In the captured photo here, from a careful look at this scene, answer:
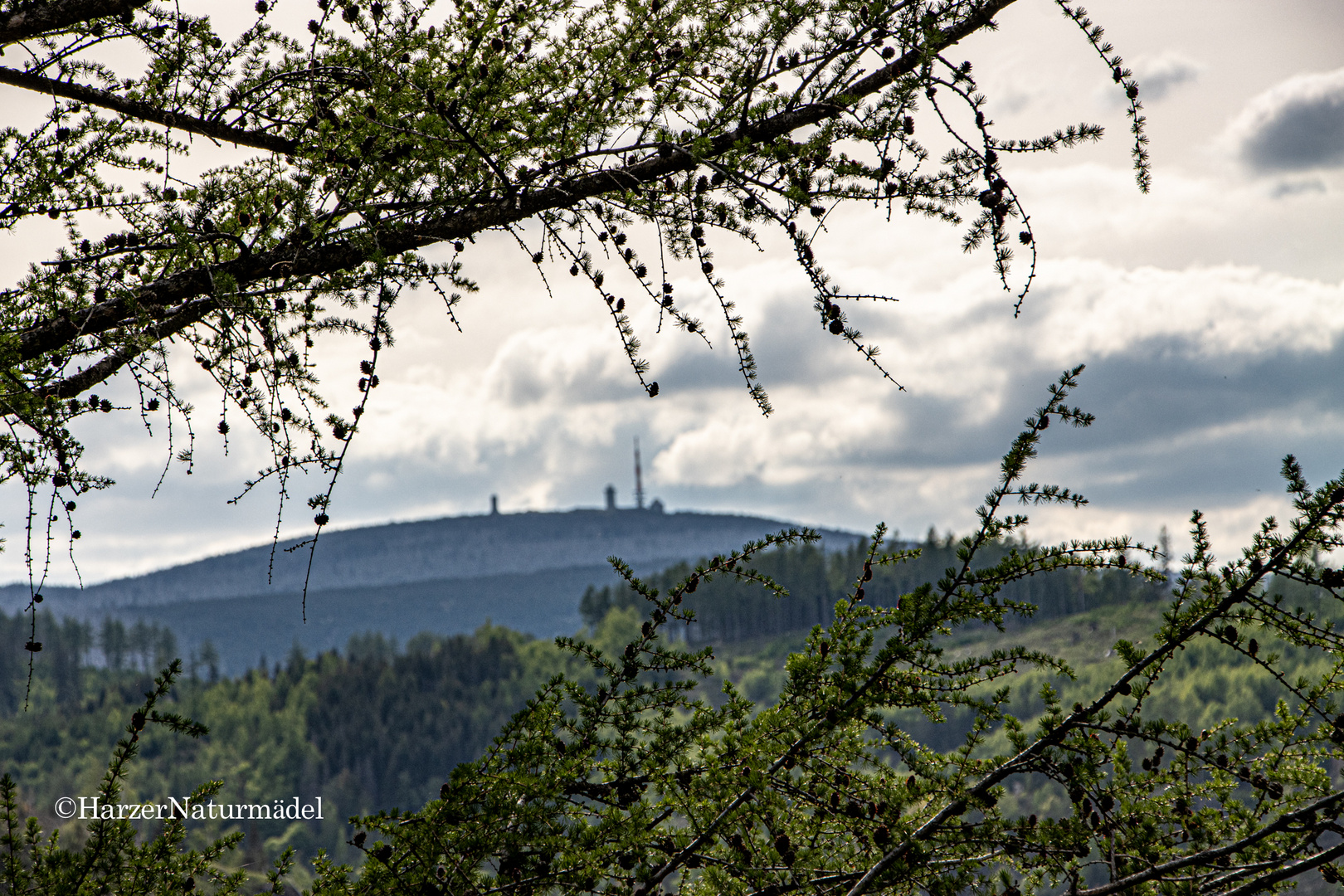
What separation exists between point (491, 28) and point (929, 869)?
4.37 metres

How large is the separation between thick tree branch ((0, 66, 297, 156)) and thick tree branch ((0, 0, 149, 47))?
2.14ft

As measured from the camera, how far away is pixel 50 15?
4781 millimetres

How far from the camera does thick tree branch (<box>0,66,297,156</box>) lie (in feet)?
17.8

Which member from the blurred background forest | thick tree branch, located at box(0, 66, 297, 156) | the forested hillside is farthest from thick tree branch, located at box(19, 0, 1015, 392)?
the forested hillside

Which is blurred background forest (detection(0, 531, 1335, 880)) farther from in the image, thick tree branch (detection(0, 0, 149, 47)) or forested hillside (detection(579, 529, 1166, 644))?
thick tree branch (detection(0, 0, 149, 47))

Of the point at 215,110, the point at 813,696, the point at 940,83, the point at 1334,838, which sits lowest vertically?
the point at 1334,838

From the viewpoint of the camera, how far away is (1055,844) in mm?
3572

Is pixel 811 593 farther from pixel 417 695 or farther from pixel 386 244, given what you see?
pixel 386 244

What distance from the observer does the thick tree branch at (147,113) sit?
5.43m

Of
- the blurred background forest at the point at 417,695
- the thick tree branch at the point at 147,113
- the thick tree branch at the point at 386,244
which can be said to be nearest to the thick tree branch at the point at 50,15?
the thick tree branch at the point at 147,113

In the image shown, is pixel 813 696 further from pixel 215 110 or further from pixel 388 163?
pixel 215 110

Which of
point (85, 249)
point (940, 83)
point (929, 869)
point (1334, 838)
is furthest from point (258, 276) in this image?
point (1334, 838)

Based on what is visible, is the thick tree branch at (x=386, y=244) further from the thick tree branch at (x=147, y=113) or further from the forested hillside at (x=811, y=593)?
the forested hillside at (x=811, y=593)

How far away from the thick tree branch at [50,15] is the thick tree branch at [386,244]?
42.8 inches
